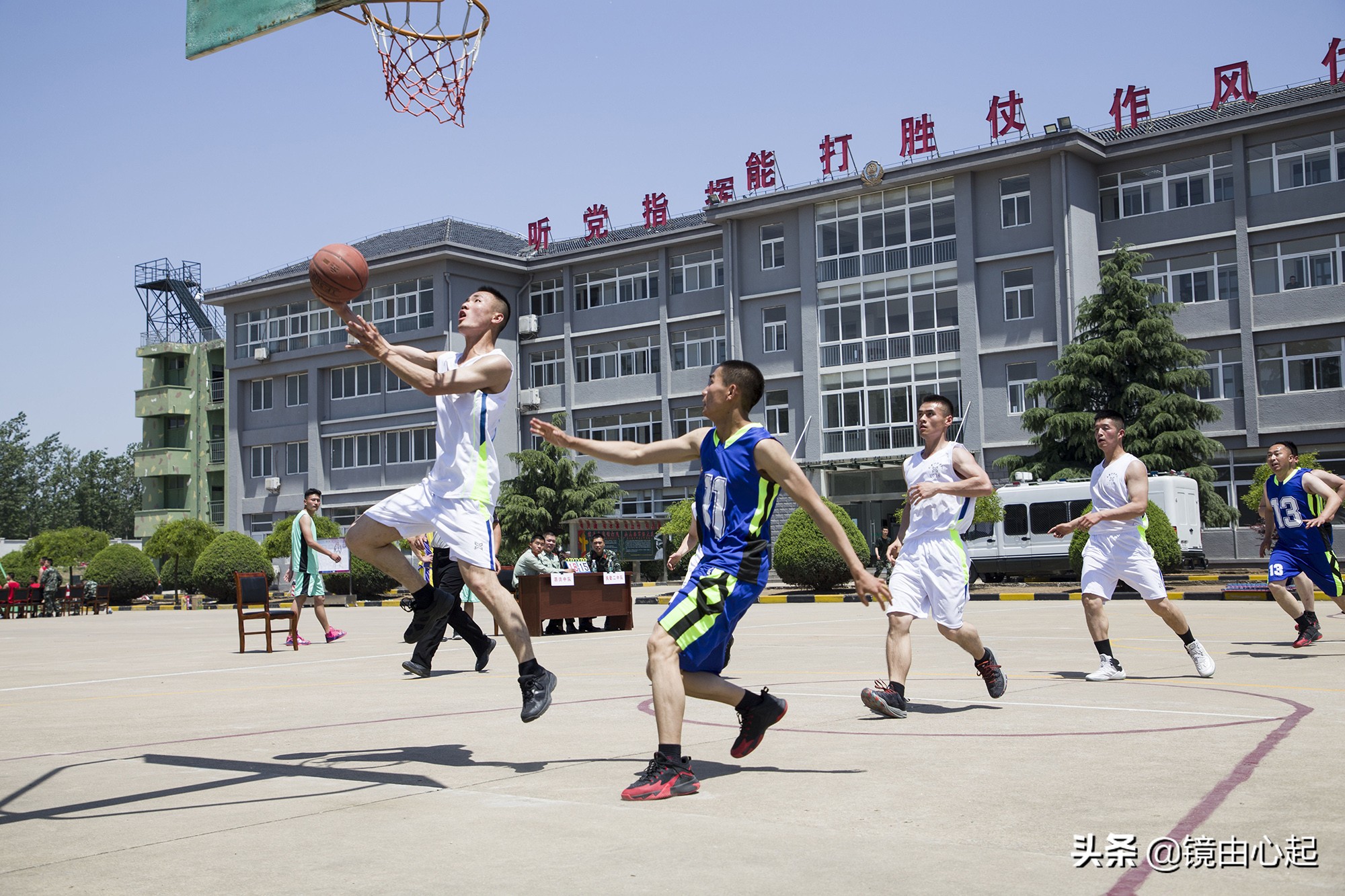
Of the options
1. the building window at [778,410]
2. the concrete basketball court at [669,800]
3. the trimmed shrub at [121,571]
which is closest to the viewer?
the concrete basketball court at [669,800]

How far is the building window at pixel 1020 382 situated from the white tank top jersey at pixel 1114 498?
32579 mm

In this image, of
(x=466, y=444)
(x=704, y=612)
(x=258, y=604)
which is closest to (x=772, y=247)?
(x=258, y=604)

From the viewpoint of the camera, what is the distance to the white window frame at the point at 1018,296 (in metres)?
41.9

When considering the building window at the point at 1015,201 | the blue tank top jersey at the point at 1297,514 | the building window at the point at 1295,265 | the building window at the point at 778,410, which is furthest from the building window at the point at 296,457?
the blue tank top jersey at the point at 1297,514

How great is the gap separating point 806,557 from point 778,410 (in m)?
18.7

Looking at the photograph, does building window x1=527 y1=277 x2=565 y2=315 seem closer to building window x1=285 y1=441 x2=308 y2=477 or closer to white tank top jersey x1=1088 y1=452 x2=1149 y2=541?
building window x1=285 y1=441 x2=308 y2=477

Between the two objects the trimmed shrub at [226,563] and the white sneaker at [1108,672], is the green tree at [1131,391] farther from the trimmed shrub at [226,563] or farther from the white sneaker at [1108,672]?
the white sneaker at [1108,672]

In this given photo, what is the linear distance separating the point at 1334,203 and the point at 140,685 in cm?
3761

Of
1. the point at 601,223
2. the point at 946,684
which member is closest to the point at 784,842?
the point at 946,684

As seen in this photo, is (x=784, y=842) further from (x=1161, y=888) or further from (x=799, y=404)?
(x=799, y=404)

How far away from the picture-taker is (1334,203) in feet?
124

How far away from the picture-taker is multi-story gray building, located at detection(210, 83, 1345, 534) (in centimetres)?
3869

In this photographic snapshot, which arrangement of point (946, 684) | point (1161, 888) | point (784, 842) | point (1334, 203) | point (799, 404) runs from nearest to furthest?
point (1161, 888) → point (784, 842) → point (946, 684) → point (1334, 203) → point (799, 404)

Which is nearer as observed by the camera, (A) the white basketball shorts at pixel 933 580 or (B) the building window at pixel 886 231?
(A) the white basketball shorts at pixel 933 580
